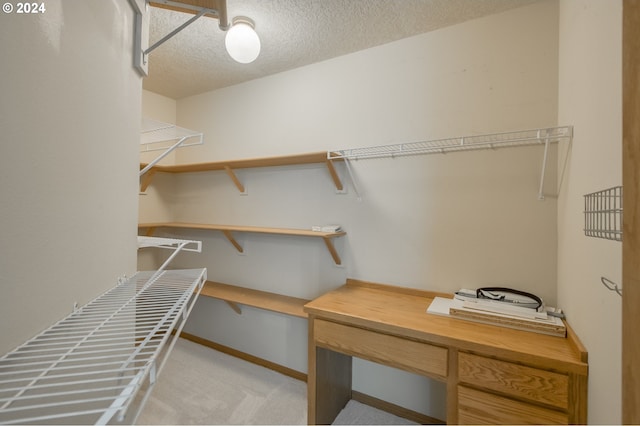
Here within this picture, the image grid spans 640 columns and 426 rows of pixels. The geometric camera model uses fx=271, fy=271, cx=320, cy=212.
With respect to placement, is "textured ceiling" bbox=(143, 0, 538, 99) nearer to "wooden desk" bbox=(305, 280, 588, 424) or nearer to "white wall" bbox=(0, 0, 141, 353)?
"white wall" bbox=(0, 0, 141, 353)

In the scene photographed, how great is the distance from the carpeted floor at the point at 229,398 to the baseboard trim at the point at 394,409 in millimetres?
28

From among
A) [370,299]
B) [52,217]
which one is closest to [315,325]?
[370,299]

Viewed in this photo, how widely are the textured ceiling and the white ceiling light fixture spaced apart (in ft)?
0.20

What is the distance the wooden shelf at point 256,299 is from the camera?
194 centimetres

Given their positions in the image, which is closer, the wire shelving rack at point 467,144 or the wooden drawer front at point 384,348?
the wooden drawer front at point 384,348

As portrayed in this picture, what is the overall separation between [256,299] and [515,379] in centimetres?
167

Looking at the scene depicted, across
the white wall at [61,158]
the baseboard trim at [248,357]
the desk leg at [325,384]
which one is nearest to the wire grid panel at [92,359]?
the white wall at [61,158]

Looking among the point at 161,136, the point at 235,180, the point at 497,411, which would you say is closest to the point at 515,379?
the point at 497,411

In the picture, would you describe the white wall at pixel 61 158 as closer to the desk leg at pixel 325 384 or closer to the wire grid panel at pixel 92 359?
the wire grid panel at pixel 92 359

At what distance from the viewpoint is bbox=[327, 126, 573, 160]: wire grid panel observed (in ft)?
4.53

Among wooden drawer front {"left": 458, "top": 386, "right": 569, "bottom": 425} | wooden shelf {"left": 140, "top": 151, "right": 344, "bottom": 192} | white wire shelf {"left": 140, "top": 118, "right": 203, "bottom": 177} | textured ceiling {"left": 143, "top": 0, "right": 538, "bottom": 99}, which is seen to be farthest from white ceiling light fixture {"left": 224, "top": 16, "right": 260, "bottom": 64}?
wooden drawer front {"left": 458, "top": 386, "right": 569, "bottom": 425}

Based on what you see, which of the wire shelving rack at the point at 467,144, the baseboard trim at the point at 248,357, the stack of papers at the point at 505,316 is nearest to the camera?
the stack of papers at the point at 505,316

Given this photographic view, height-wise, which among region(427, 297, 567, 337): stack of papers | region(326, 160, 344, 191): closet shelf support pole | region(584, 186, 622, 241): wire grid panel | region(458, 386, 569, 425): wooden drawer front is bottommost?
region(458, 386, 569, 425): wooden drawer front

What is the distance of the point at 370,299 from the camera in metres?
1.67
